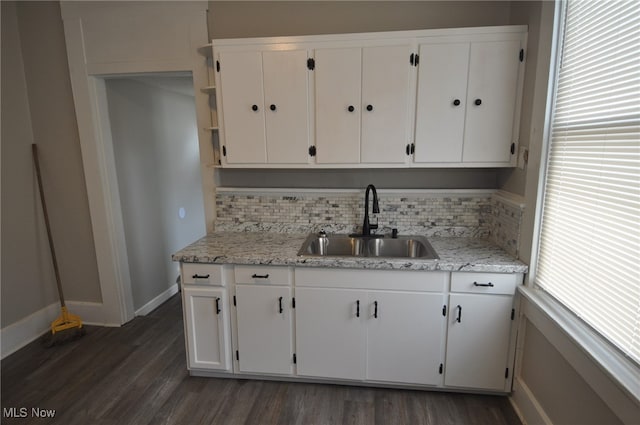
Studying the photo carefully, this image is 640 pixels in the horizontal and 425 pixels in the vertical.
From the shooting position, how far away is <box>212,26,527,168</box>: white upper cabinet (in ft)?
6.47

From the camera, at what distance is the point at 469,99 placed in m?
2.01

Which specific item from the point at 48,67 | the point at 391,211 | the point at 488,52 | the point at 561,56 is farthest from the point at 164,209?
the point at 561,56

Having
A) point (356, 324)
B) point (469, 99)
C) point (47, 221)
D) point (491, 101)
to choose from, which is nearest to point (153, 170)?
point (47, 221)

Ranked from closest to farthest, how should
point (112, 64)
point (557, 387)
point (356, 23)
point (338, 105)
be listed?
point (557, 387) → point (338, 105) → point (356, 23) → point (112, 64)

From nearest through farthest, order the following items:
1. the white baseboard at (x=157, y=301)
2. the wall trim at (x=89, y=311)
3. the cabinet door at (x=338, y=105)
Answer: the cabinet door at (x=338, y=105)
the wall trim at (x=89, y=311)
the white baseboard at (x=157, y=301)

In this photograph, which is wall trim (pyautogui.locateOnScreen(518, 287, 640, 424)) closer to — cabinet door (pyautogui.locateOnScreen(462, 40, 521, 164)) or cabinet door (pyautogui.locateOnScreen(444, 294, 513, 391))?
cabinet door (pyautogui.locateOnScreen(444, 294, 513, 391))

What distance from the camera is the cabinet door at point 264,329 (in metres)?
2.04

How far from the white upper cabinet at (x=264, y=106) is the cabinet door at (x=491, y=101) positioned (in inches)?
40.8

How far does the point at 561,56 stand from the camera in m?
1.60

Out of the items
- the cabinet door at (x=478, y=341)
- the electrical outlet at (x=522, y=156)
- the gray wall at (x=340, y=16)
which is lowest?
the cabinet door at (x=478, y=341)

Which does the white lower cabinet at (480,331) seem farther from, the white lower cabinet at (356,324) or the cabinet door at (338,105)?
the cabinet door at (338,105)

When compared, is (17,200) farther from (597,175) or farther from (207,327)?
(597,175)

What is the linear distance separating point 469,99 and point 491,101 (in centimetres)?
13

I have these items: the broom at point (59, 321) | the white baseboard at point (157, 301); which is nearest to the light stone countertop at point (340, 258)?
the white baseboard at point (157, 301)
